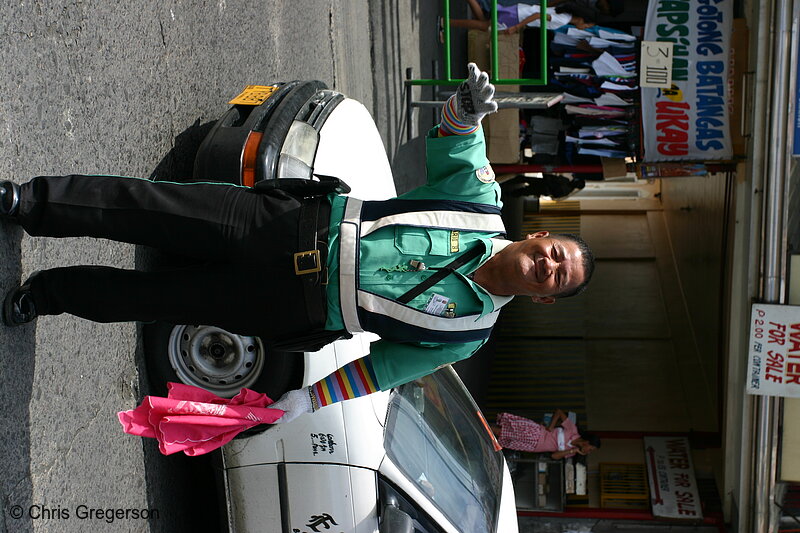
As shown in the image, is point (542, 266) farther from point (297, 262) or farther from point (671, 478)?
point (671, 478)

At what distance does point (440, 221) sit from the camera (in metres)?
3.11

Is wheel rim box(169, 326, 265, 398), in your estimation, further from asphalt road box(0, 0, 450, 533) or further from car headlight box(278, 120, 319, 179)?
car headlight box(278, 120, 319, 179)

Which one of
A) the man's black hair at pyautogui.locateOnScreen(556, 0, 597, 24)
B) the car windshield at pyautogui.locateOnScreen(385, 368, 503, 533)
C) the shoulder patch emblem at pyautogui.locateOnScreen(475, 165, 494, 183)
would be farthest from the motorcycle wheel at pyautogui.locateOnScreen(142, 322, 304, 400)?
the man's black hair at pyautogui.locateOnScreen(556, 0, 597, 24)

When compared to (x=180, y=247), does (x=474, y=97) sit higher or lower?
higher

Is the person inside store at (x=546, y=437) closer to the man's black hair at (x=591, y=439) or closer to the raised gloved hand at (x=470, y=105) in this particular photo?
A: the man's black hair at (x=591, y=439)

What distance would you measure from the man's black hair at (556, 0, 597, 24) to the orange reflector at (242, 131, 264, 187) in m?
5.35

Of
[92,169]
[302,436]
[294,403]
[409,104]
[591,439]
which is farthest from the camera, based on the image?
[591,439]

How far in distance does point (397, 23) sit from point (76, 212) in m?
6.01

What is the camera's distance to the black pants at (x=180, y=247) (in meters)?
2.97

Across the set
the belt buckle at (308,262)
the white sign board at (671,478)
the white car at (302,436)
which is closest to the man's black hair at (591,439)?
the white sign board at (671,478)

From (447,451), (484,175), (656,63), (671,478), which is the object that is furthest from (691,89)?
(484,175)

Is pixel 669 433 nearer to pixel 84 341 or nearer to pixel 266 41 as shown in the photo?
pixel 266 41

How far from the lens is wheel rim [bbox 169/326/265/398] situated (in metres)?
3.85

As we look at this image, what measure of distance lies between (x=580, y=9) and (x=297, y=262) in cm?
640
